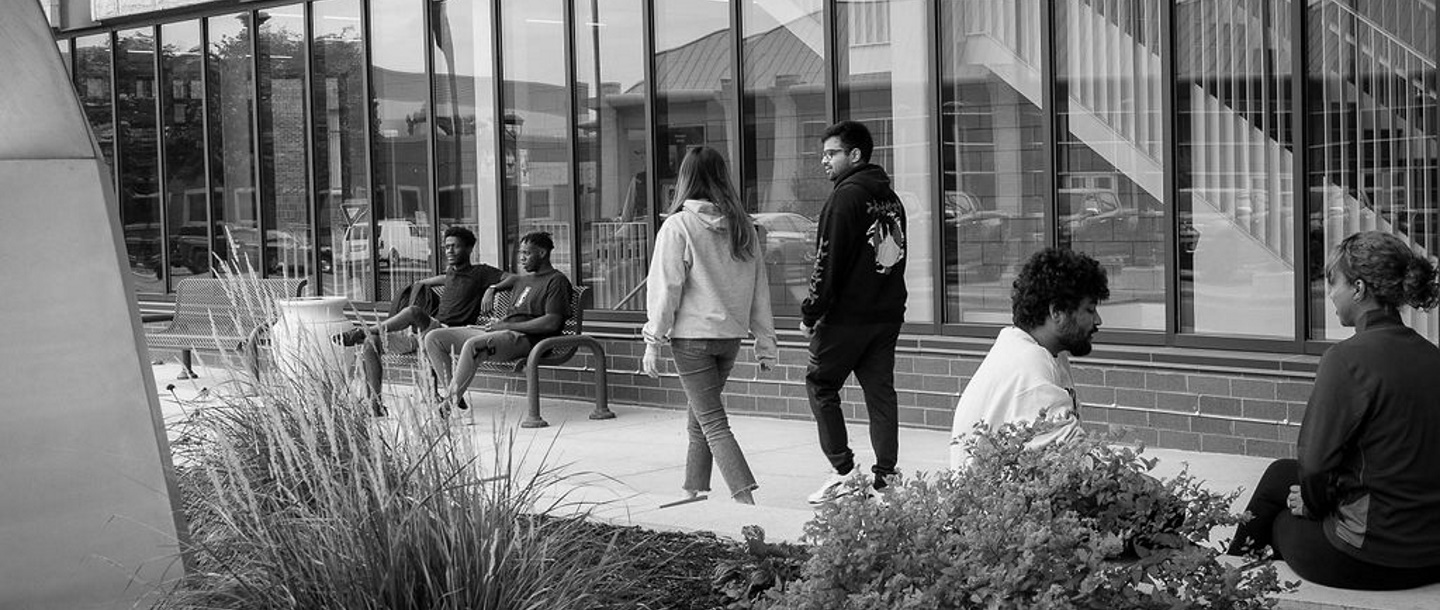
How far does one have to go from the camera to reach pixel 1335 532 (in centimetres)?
478

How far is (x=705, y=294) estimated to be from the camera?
778 cm

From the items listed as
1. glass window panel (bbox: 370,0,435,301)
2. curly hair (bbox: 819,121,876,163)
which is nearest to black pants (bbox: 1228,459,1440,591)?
curly hair (bbox: 819,121,876,163)

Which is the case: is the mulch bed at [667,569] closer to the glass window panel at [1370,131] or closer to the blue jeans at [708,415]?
the blue jeans at [708,415]

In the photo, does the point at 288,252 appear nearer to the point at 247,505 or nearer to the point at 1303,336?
the point at 1303,336

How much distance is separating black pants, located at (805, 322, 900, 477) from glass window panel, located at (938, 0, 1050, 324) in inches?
106

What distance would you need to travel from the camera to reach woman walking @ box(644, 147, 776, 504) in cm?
775

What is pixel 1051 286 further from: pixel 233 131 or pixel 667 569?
pixel 233 131

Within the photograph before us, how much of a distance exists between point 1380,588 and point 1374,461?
0.33 metres

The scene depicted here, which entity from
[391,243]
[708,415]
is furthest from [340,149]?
[708,415]

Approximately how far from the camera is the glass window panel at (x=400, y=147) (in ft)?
46.4

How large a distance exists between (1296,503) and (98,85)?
14.9m

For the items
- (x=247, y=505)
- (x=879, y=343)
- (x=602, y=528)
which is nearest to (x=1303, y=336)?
(x=879, y=343)

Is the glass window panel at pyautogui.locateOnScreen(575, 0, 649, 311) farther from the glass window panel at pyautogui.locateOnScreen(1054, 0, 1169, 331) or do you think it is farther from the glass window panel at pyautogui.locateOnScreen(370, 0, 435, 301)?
the glass window panel at pyautogui.locateOnScreen(1054, 0, 1169, 331)

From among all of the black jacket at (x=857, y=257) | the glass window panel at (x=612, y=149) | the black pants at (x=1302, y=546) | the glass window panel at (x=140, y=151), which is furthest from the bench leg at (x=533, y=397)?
the glass window panel at (x=140, y=151)
